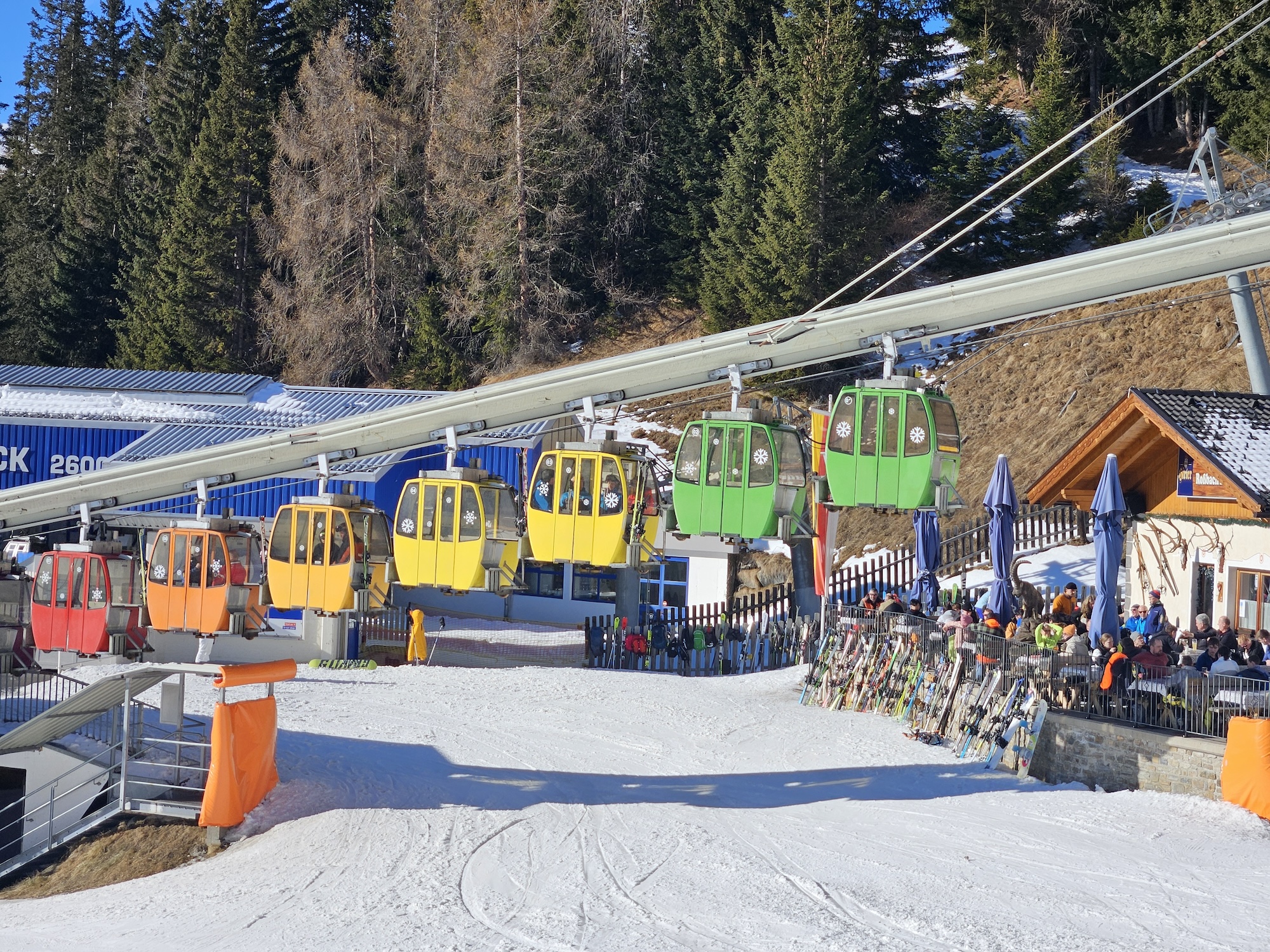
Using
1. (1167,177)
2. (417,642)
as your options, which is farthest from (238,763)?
(1167,177)

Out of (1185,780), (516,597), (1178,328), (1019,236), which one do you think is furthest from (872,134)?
(1185,780)

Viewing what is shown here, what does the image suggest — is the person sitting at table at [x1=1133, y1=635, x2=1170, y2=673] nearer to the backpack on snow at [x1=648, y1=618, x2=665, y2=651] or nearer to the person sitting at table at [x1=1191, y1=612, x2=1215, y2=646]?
the person sitting at table at [x1=1191, y1=612, x2=1215, y2=646]

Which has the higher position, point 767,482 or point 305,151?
point 305,151

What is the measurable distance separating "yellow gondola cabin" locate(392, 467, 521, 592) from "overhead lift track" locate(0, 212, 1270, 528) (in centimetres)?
129

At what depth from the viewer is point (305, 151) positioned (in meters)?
55.8

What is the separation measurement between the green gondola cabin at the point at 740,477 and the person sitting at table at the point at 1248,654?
8.16 meters

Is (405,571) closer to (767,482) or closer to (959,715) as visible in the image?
(767,482)

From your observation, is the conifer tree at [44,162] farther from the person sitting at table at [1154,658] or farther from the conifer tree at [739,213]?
the person sitting at table at [1154,658]

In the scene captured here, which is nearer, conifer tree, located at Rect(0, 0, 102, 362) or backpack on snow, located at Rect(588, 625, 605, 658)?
backpack on snow, located at Rect(588, 625, 605, 658)

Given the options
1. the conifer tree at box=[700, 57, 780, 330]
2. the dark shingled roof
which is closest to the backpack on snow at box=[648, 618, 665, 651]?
the dark shingled roof

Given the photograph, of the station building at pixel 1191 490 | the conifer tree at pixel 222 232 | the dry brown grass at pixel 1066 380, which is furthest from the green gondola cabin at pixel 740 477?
the conifer tree at pixel 222 232

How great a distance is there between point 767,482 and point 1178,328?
1135 inches

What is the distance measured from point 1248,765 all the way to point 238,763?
529 inches

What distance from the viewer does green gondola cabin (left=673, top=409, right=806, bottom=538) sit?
1352cm
